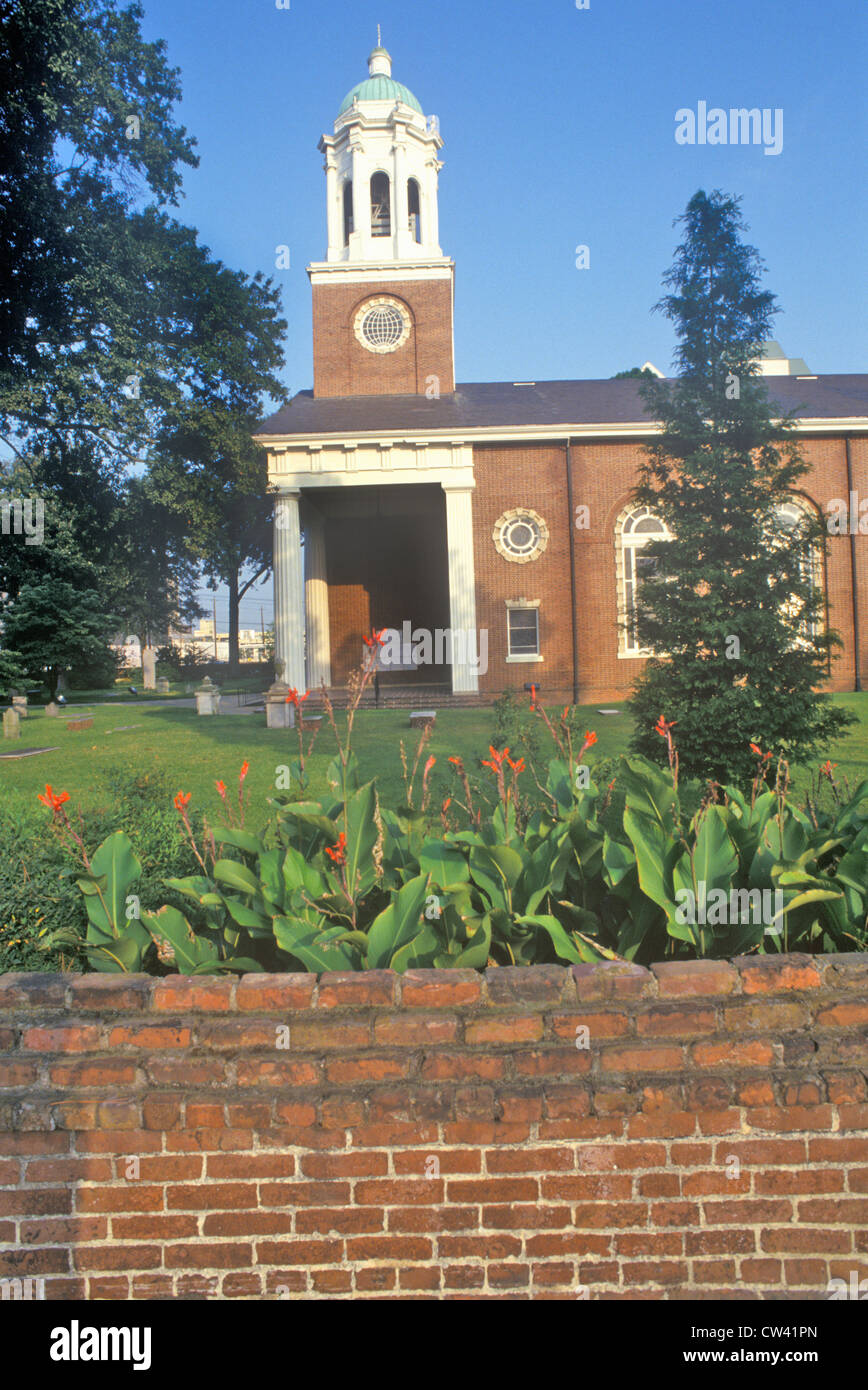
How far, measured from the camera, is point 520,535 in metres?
24.1

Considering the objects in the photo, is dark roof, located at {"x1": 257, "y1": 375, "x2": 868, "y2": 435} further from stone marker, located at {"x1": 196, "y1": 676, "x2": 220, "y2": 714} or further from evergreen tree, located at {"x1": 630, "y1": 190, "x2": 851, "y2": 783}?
evergreen tree, located at {"x1": 630, "y1": 190, "x2": 851, "y2": 783}

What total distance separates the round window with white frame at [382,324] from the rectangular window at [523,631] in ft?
32.3

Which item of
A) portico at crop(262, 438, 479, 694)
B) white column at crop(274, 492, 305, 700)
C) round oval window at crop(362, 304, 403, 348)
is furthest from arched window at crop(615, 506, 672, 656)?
round oval window at crop(362, 304, 403, 348)

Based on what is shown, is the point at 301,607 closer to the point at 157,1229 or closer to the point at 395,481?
the point at 395,481

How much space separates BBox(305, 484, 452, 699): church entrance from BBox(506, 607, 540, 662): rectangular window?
11.3 feet

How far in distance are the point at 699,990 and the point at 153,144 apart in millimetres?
19784

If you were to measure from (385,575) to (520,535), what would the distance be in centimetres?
563

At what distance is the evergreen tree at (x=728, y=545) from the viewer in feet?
28.7

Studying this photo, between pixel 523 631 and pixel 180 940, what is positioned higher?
pixel 523 631

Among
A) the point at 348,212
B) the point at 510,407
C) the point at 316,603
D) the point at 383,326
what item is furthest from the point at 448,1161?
the point at 348,212

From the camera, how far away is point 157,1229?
2.27m

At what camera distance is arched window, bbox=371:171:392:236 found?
89.5ft

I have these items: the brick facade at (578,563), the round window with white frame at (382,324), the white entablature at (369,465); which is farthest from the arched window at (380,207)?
the brick facade at (578,563)

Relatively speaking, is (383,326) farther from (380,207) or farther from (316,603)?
(316,603)
